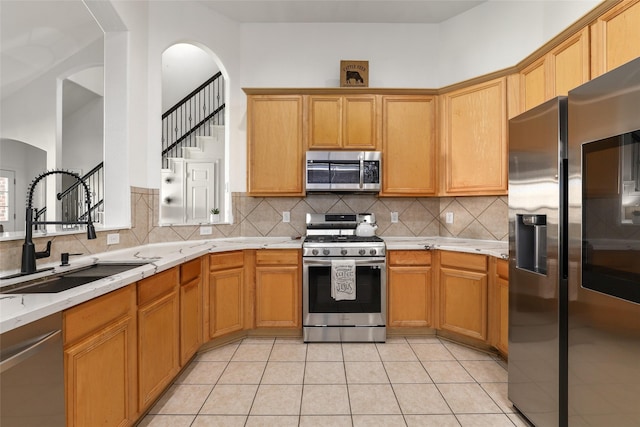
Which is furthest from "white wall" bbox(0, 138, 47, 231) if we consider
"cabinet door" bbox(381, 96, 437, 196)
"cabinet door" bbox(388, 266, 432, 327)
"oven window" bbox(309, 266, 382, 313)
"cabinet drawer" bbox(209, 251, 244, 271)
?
"cabinet door" bbox(388, 266, 432, 327)

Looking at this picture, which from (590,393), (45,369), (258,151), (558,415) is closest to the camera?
(45,369)

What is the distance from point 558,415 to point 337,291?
66.4 inches

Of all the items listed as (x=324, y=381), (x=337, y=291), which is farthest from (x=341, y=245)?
(x=324, y=381)

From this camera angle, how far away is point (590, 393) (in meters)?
1.35

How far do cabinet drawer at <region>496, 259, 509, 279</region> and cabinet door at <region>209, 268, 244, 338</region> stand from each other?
213 centimetres

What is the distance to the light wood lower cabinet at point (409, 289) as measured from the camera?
2967 millimetres

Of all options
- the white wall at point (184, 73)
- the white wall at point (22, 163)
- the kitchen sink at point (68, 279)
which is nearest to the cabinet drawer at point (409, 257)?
the kitchen sink at point (68, 279)

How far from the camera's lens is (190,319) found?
7.82 ft

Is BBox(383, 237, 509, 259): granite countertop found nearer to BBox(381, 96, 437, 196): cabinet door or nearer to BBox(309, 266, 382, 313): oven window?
BBox(309, 266, 382, 313): oven window

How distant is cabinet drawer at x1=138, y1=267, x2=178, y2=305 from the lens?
1.74 meters

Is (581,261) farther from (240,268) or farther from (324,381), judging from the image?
(240,268)

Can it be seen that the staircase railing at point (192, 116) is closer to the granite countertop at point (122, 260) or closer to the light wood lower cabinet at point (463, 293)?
the granite countertop at point (122, 260)

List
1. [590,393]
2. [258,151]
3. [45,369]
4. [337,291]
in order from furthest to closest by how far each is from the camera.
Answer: [258,151], [337,291], [590,393], [45,369]

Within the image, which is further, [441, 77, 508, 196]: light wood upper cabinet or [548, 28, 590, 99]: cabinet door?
[441, 77, 508, 196]: light wood upper cabinet
